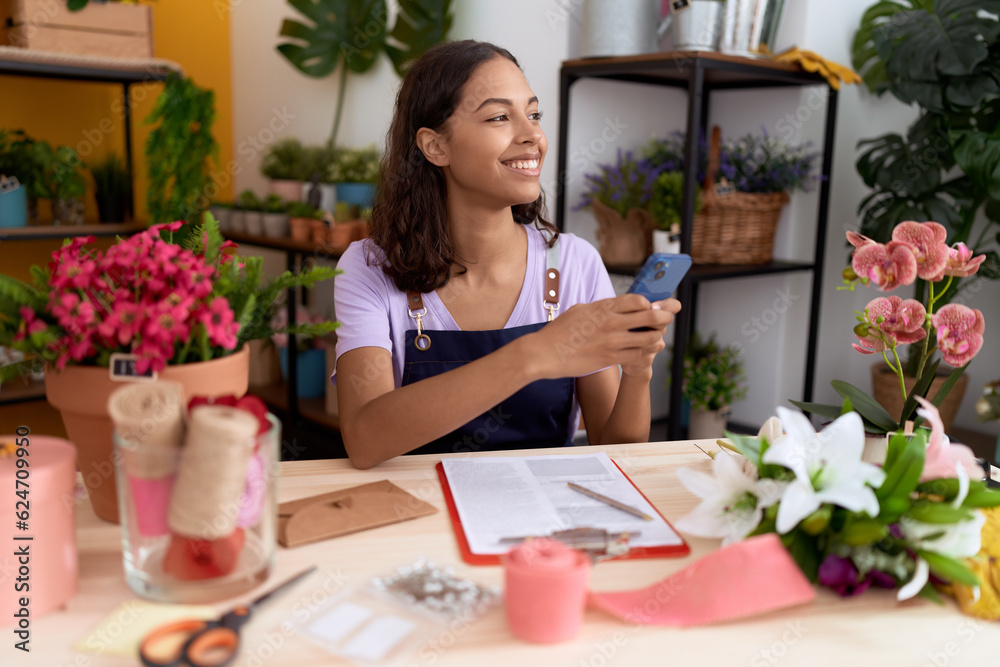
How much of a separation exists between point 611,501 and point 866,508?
1.09ft

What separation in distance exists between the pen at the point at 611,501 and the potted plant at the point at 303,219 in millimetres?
2195

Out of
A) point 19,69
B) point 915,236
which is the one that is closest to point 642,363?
point 915,236

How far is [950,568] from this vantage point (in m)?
0.80

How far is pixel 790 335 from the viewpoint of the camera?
2.72 metres

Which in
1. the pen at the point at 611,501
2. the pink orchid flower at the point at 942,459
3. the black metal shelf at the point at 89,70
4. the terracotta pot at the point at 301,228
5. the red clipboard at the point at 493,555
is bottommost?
the red clipboard at the point at 493,555

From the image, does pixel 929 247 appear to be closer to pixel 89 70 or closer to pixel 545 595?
pixel 545 595

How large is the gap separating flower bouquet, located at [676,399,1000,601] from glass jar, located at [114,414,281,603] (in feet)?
1.58

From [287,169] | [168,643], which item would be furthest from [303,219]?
[168,643]

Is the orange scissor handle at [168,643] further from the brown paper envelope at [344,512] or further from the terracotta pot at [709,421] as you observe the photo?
the terracotta pot at [709,421]

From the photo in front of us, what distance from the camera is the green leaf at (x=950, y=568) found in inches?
31.2

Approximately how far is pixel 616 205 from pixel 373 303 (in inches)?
48.8

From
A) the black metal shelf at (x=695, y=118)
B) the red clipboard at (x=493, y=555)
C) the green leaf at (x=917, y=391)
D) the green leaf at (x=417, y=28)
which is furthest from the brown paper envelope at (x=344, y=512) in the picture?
the green leaf at (x=417, y=28)

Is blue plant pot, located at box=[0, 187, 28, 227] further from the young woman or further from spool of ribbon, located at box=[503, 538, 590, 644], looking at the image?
spool of ribbon, located at box=[503, 538, 590, 644]

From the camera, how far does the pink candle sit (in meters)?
0.76
